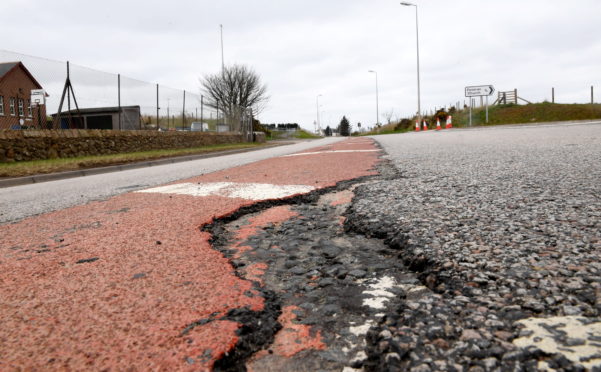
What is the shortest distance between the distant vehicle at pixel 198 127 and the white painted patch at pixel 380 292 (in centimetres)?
2110

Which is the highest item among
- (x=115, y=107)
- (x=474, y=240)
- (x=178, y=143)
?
(x=115, y=107)

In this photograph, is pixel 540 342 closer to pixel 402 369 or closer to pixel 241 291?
pixel 402 369

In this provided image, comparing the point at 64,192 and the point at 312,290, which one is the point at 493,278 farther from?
the point at 64,192

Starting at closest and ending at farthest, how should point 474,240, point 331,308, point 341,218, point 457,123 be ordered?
point 331,308 < point 474,240 < point 341,218 < point 457,123

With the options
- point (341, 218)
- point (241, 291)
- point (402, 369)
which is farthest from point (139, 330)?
point (341, 218)

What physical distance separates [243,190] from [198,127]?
64.4 ft

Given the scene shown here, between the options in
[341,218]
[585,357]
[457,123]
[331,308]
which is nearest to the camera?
[585,357]

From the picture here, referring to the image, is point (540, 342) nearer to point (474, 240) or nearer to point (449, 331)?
point (449, 331)

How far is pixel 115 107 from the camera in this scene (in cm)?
1673

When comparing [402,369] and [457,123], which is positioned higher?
[457,123]

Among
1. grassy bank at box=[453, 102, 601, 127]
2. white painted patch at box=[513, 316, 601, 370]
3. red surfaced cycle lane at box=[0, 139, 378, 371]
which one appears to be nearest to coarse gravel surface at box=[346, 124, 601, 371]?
white painted patch at box=[513, 316, 601, 370]

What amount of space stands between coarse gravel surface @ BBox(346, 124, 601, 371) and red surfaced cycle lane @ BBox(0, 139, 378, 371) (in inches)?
19.8

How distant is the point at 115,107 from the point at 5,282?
666 inches

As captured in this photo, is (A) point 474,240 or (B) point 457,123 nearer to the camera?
(A) point 474,240
